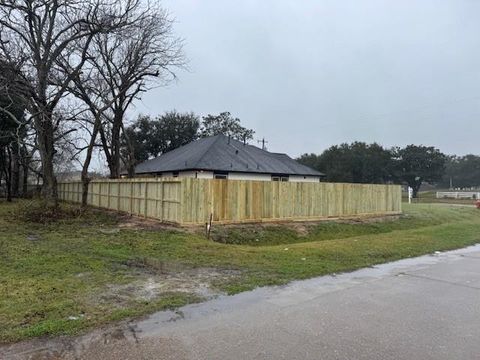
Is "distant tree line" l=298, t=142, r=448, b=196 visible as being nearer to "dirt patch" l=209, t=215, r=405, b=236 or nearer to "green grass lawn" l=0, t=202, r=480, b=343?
"dirt patch" l=209, t=215, r=405, b=236

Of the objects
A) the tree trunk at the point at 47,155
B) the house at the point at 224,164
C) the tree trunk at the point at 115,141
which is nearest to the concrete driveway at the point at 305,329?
the tree trunk at the point at 47,155

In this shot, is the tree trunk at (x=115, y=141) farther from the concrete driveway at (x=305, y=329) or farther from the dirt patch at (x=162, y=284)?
the concrete driveway at (x=305, y=329)

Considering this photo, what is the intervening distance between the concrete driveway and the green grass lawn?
44cm

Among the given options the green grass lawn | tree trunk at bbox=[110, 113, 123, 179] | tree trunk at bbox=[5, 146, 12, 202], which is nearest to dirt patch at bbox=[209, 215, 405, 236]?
the green grass lawn

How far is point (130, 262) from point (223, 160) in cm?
2308

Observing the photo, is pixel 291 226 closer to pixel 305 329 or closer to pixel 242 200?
pixel 242 200

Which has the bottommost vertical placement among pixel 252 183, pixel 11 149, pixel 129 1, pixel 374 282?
pixel 374 282

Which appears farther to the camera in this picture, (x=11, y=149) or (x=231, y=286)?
(x=11, y=149)

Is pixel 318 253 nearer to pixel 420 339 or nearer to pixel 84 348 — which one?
pixel 420 339

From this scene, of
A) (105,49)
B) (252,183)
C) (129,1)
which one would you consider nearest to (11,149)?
(105,49)

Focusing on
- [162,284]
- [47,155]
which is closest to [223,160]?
[47,155]

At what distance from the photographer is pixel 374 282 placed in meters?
7.63

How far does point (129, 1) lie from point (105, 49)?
8994mm

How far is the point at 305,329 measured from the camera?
16.1 feet
